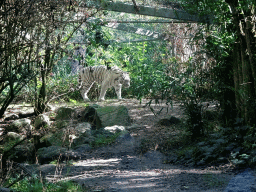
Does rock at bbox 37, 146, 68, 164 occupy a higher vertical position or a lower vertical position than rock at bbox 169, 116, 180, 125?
lower

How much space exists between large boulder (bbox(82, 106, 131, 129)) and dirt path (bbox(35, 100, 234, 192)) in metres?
1.17

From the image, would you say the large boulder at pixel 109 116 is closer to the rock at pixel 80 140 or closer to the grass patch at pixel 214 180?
the rock at pixel 80 140

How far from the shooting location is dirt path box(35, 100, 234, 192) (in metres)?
3.92

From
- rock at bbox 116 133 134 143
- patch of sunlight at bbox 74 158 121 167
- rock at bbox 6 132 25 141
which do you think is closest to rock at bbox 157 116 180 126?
rock at bbox 116 133 134 143

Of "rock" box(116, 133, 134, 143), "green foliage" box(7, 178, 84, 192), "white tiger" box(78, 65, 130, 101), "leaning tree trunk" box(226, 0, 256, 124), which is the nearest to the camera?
"green foliage" box(7, 178, 84, 192)

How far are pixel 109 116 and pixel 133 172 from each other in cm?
402

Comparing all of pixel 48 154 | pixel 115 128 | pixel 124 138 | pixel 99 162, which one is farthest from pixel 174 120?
pixel 48 154

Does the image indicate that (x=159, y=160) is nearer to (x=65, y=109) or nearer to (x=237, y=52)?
(x=237, y=52)

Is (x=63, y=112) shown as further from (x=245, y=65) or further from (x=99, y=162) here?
(x=245, y=65)

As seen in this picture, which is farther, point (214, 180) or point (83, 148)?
point (83, 148)

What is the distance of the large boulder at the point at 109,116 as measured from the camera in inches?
342

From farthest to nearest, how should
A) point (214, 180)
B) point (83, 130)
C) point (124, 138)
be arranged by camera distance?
point (83, 130) → point (124, 138) → point (214, 180)

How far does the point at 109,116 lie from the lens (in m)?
8.83

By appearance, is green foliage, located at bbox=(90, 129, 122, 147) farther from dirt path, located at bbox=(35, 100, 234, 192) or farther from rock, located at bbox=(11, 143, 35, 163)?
rock, located at bbox=(11, 143, 35, 163)
